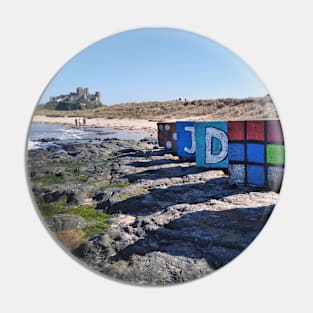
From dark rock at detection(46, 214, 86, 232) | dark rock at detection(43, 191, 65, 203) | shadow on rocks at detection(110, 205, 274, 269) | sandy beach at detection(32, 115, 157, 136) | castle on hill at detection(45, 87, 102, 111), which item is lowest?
shadow on rocks at detection(110, 205, 274, 269)

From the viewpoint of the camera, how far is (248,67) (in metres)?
2.09

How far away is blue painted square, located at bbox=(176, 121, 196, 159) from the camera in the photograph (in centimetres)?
212

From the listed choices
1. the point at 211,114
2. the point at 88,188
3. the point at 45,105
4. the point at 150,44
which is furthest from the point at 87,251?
the point at 150,44

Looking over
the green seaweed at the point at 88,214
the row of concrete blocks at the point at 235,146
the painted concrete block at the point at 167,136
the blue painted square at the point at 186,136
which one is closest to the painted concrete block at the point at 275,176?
the row of concrete blocks at the point at 235,146

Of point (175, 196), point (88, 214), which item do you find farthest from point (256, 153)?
point (88, 214)

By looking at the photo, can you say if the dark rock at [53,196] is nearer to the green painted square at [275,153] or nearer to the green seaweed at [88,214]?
the green seaweed at [88,214]

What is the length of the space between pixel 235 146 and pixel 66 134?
2.86 ft

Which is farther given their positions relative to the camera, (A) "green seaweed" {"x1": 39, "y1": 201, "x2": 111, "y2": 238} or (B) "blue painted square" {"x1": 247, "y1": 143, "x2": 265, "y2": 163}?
(B) "blue painted square" {"x1": 247, "y1": 143, "x2": 265, "y2": 163}

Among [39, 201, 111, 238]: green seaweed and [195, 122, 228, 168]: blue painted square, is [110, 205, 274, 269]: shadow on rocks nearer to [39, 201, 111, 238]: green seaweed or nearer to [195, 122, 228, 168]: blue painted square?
[39, 201, 111, 238]: green seaweed

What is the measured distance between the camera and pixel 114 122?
6.87ft

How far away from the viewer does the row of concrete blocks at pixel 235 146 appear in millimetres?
2117

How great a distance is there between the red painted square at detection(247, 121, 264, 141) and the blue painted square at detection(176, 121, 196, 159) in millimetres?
282

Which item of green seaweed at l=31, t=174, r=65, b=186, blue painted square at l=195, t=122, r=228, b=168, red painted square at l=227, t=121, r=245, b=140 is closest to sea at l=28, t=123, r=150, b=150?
green seaweed at l=31, t=174, r=65, b=186

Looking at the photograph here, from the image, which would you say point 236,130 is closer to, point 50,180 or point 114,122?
point 114,122
